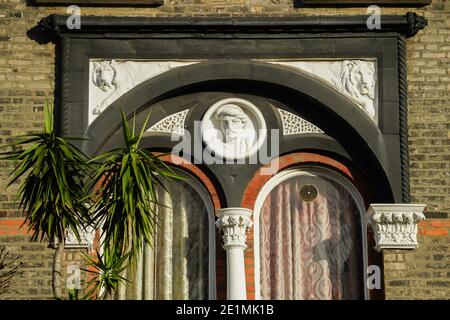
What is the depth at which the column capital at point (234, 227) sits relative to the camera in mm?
24250

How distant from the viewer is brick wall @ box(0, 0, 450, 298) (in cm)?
2423

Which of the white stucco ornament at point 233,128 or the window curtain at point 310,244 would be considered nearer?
the window curtain at point 310,244

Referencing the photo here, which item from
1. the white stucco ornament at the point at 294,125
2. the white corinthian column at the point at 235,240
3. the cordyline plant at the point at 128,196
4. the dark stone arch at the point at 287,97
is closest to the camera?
the cordyline plant at the point at 128,196

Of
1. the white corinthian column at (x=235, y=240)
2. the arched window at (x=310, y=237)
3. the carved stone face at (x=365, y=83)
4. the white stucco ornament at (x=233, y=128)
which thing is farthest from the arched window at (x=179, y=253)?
the carved stone face at (x=365, y=83)

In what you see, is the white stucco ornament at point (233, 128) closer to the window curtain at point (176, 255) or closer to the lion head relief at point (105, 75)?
the window curtain at point (176, 255)

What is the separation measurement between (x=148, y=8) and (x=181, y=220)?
127 inches

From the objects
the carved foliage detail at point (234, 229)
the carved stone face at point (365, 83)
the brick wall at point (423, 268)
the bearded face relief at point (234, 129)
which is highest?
the carved stone face at point (365, 83)

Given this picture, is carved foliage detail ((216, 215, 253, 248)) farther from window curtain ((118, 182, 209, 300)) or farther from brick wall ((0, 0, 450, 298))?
brick wall ((0, 0, 450, 298))

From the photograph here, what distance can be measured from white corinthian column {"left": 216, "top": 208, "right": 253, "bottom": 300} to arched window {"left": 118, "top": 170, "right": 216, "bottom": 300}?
1.30ft

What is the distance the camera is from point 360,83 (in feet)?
82.1

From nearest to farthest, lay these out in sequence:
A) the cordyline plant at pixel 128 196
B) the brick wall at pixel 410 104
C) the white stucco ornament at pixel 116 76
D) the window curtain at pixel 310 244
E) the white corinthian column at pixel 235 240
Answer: the cordyline plant at pixel 128 196, the white corinthian column at pixel 235 240, the brick wall at pixel 410 104, the window curtain at pixel 310 244, the white stucco ornament at pixel 116 76

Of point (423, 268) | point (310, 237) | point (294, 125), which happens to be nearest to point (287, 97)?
point (294, 125)

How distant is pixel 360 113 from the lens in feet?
81.7

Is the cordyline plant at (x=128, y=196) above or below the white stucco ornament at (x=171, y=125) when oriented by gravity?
below
